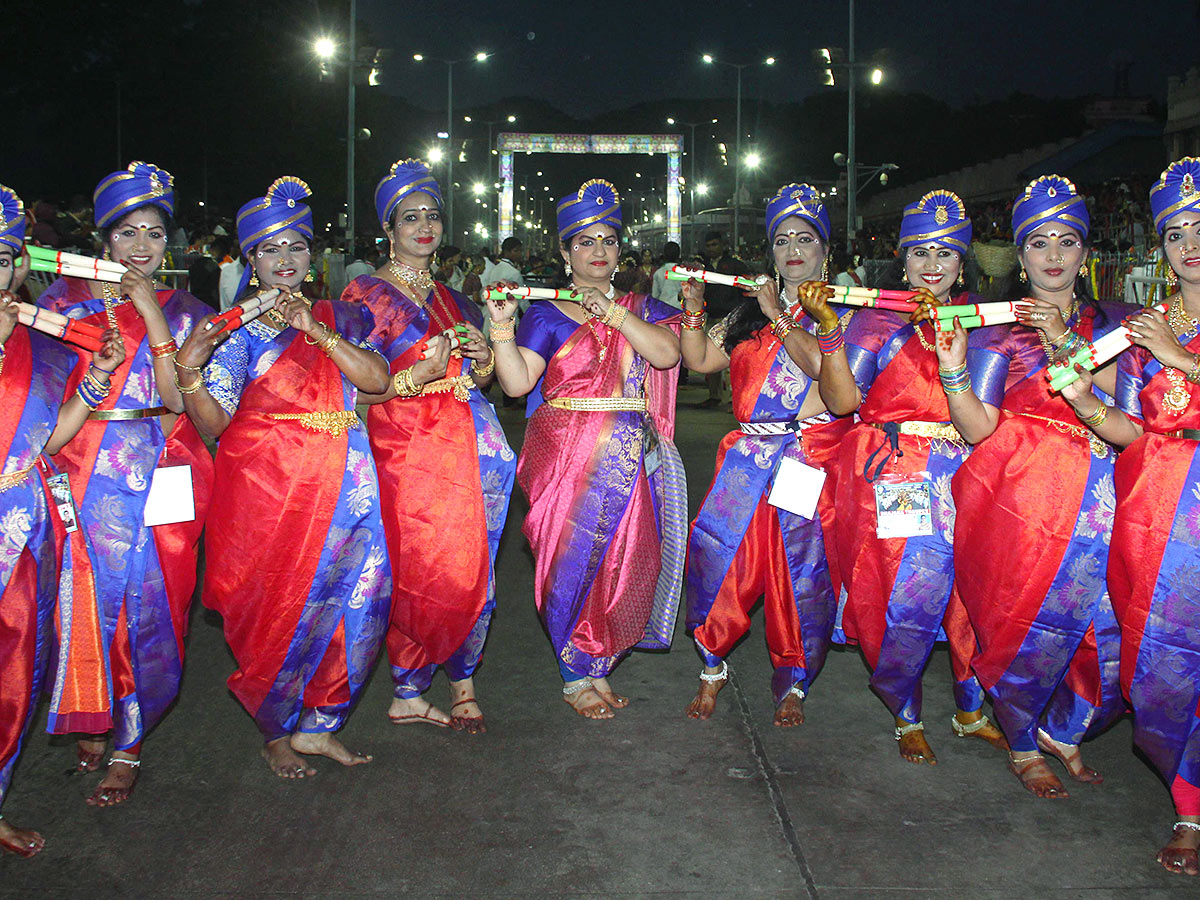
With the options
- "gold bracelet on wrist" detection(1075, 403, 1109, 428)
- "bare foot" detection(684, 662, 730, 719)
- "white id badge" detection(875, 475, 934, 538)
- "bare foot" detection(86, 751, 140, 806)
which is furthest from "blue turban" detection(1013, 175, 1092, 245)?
"bare foot" detection(86, 751, 140, 806)

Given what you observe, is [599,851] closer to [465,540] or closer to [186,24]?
[465,540]

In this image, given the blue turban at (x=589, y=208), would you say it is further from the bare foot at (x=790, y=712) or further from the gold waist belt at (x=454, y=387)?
the bare foot at (x=790, y=712)

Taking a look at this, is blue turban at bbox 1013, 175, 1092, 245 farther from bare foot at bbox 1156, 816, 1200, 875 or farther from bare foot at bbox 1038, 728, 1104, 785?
bare foot at bbox 1156, 816, 1200, 875

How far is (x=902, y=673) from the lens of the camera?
3.78m

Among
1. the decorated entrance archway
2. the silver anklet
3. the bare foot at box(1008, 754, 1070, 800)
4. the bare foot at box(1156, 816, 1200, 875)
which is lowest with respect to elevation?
the bare foot at box(1156, 816, 1200, 875)

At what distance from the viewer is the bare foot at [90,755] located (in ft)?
12.2

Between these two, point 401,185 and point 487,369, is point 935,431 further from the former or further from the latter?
point 401,185

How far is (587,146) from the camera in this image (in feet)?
131

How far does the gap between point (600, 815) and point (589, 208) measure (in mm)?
2140

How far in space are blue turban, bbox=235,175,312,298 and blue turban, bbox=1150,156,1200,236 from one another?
256cm

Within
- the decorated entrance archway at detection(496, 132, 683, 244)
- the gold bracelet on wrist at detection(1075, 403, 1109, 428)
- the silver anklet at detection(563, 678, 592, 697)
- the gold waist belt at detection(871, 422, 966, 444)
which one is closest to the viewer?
the gold bracelet on wrist at detection(1075, 403, 1109, 428)

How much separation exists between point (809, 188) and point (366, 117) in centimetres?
4724

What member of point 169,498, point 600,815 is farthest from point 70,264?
point 600,815

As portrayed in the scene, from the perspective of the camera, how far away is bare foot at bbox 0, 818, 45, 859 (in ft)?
10.3
